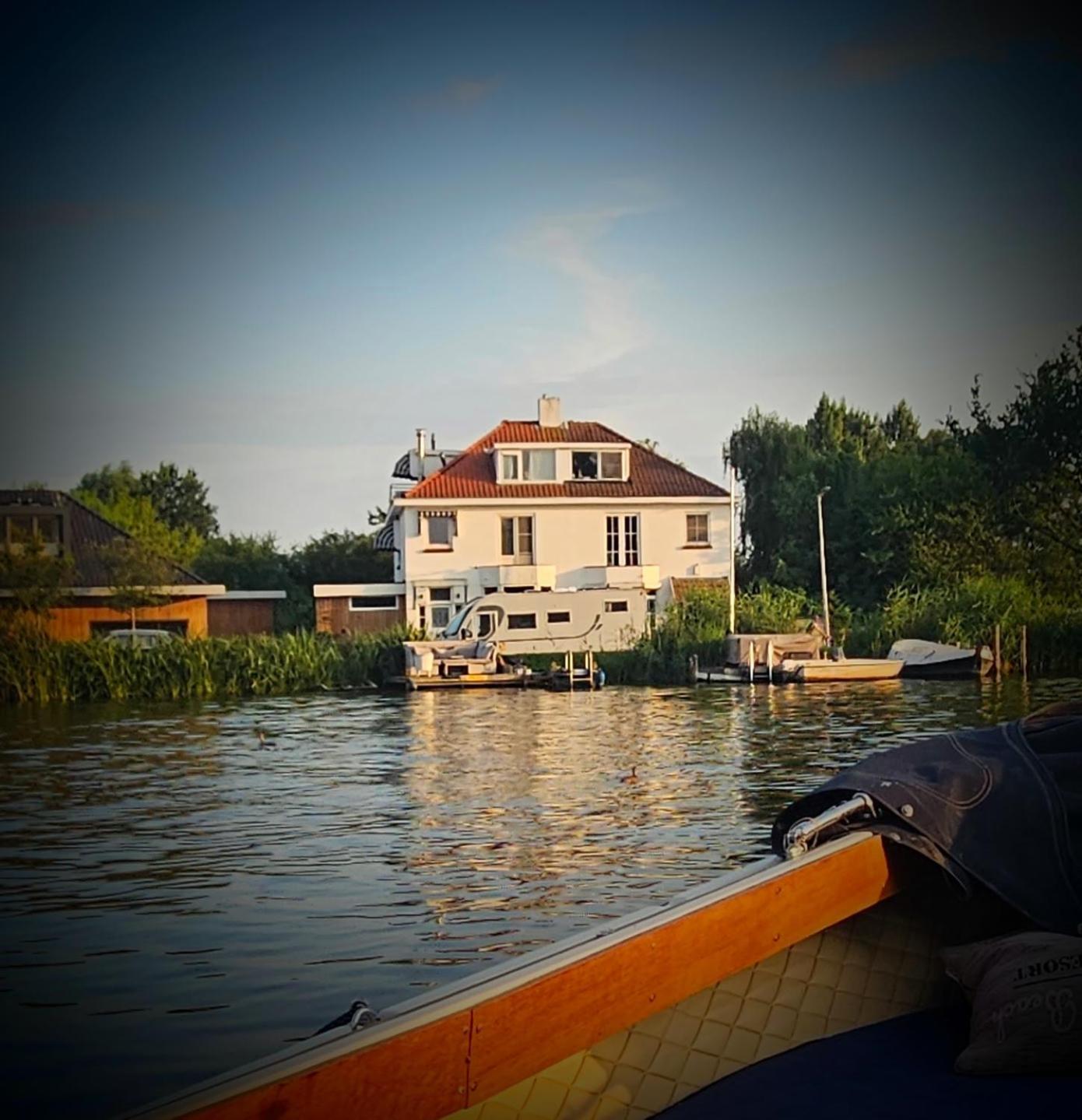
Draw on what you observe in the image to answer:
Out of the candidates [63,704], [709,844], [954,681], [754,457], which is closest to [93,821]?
[709,844]

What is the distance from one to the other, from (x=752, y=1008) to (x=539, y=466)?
42219 mm

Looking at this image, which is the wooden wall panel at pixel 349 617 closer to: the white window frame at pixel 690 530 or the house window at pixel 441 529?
the house window at pixel 441 529

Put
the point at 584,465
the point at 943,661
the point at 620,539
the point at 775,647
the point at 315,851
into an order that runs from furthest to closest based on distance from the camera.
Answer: the point at 584,465 → the point at 620,539 → the point at 943,661 → the point at 775,647 → the point at 315,851

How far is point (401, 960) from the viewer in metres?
8.85

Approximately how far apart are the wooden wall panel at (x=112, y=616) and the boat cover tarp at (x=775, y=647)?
17.5 metres

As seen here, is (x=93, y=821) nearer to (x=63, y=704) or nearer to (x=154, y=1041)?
(x=154, y=1041)

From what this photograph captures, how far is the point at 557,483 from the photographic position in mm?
46094

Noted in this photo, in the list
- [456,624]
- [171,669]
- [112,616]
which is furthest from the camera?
[112,616]

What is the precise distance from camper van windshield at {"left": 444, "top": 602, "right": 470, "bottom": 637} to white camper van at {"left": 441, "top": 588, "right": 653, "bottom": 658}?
0.07 ft

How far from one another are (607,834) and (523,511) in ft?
104

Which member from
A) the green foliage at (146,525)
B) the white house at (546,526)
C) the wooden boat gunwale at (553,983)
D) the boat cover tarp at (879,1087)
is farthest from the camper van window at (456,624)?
the boat cover tarp at (879,1087)

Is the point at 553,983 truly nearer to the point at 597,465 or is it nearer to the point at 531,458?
the point at 531,458

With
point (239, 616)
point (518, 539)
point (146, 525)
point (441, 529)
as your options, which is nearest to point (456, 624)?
point (441, 529)

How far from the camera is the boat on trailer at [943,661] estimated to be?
35938 mm
